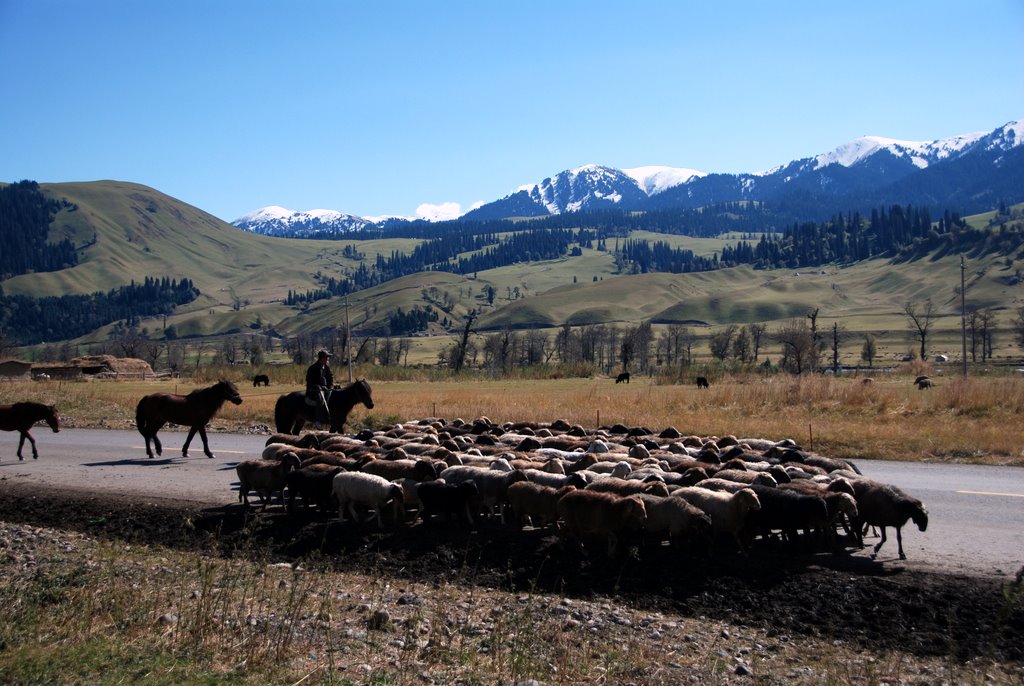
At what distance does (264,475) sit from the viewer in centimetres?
1409

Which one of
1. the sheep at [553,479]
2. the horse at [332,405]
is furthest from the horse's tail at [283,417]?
the sheep at [553,479]

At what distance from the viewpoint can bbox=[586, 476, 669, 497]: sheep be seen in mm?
11820

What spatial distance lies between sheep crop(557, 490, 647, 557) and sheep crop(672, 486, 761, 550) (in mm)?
921

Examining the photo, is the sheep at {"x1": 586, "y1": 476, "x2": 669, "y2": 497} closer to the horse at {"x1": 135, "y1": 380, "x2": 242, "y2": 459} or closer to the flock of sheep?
the flock of sheep

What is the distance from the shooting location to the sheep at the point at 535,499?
1205cm

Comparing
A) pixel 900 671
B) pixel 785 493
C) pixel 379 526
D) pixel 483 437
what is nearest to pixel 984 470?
pixel 785 493

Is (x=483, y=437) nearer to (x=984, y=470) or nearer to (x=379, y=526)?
(x=379, y=526)

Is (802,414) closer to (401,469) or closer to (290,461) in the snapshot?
(401,469)

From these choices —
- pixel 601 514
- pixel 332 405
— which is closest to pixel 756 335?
pixel 332 405

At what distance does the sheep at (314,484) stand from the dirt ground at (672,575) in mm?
344

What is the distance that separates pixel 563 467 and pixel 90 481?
10.0 metres

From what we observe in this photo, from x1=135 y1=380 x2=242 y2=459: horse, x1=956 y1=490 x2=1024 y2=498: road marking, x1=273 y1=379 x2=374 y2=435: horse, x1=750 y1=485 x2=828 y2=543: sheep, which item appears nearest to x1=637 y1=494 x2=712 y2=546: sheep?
x1=750 y1=485 x2=828 y2=543: sheep

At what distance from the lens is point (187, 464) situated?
19.3m

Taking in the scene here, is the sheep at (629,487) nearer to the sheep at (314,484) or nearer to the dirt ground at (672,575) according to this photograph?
the dirt ground at (672,575)
